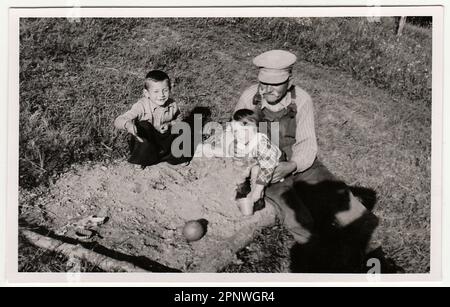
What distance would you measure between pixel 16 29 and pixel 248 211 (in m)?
1.89

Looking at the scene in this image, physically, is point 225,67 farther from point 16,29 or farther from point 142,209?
point 16,29

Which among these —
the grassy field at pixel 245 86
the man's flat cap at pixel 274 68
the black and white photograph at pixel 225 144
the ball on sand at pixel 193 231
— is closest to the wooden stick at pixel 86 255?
the black and white photograph at pixel 225 144

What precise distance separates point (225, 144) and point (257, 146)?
0.32 metres

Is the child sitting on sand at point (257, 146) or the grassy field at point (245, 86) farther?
the grassy field at point (245, 86)

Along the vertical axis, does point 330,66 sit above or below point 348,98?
above

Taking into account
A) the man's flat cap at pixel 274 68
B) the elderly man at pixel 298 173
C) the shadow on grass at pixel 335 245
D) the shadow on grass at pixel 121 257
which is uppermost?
the man's flat cap at pixel 274 68

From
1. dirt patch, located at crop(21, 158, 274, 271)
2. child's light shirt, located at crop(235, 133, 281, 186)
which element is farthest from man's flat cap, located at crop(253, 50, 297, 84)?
dirt patch, located at crop(21, 158, 274, 271)

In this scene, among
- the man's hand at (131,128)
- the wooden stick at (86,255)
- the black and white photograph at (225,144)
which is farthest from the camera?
the man's hand at (131,128)

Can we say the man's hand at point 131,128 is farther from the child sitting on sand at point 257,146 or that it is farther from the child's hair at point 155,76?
the child sitting on sand at point 257,146

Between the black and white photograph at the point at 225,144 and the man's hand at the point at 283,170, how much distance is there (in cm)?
1

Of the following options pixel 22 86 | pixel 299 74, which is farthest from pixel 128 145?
pixel 299 74

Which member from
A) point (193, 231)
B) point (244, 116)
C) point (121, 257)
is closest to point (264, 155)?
point (244, 116)

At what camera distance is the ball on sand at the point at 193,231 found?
2.82 m

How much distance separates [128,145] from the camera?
315cm
